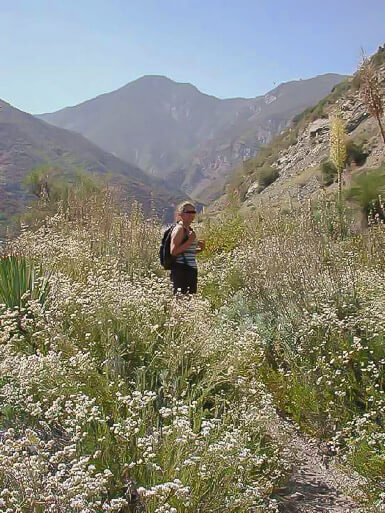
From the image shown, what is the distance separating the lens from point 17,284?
17.2 feet

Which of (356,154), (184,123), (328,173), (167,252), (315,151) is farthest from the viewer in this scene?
(184,123)

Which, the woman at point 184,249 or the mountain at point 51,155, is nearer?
the woman at point 184,249

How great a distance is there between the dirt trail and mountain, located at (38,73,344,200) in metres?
88.0

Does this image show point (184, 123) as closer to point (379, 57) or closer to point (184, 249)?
point (379, 57)

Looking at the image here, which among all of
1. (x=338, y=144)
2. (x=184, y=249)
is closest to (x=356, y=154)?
(x=338, y=144)

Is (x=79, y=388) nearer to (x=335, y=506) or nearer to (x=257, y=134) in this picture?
(x=335, y=506)

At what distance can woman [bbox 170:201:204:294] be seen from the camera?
607 centimetres

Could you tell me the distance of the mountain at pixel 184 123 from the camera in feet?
363

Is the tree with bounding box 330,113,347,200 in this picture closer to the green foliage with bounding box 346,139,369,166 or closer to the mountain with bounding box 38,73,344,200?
the green foliage with bounding box 346,139,369,166

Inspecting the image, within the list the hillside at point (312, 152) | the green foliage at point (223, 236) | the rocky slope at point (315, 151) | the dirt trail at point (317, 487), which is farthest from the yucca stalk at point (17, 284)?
the rocky slope at point (315, 151)

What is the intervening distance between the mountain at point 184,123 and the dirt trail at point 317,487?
8797 centimetres

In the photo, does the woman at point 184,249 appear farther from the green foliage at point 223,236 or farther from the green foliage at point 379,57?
the green foliage at point 379,57

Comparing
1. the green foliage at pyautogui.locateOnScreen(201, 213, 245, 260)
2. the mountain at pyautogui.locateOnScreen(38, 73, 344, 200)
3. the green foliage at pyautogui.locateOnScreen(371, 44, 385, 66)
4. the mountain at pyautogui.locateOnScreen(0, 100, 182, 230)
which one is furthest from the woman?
the mountain at pyautogui.locateOnScreen(38, 73, 344, 200)

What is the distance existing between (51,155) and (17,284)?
199 ft
